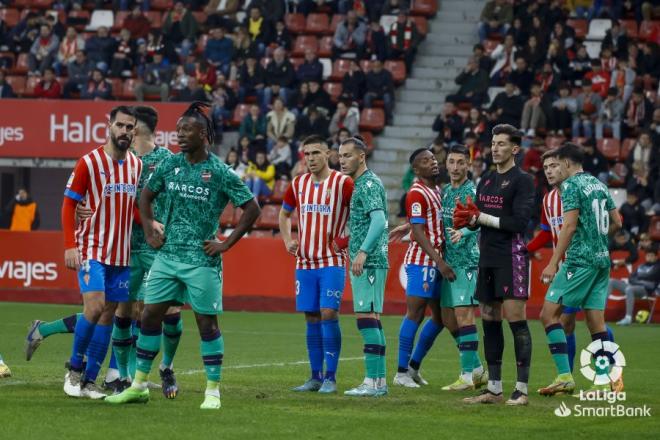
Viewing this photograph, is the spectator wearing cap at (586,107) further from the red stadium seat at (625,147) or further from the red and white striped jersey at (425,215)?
the red and white striped jersey at (425,215)

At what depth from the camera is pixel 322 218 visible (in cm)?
1282

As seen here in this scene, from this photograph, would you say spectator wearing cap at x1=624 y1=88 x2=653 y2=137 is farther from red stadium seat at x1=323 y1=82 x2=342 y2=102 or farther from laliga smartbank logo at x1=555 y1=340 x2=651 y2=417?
laliga smartbank logo at x1=555 y1=340 x2=651 y2=417

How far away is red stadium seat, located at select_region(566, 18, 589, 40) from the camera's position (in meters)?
31.0

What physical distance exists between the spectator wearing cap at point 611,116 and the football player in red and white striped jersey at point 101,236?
18.3m

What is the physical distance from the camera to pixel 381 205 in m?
12.6

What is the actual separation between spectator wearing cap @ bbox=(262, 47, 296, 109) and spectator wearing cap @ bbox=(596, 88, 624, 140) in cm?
711

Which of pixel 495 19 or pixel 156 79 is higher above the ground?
pixel 495 19

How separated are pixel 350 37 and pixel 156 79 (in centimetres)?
480

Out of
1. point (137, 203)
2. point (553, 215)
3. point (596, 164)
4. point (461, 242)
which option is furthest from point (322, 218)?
point (596, 164)

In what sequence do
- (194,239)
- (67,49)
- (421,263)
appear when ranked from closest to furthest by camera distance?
(194,239)
(421,263)
(67,49)

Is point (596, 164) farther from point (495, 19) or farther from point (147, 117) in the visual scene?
point (147, 117)

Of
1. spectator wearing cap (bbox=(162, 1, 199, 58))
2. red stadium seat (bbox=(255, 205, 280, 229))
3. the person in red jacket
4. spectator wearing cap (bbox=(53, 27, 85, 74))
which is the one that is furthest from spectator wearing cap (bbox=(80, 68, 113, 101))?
red stadium seat (bbox=(255, 205, 280, 229))

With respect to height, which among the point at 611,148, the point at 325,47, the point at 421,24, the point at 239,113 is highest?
the point at 421,24

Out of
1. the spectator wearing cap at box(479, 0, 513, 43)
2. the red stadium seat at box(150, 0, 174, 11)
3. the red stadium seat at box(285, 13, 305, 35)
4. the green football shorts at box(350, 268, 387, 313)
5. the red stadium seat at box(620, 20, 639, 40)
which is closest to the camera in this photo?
the green football shorts at box(350, 268, 387, 313)
